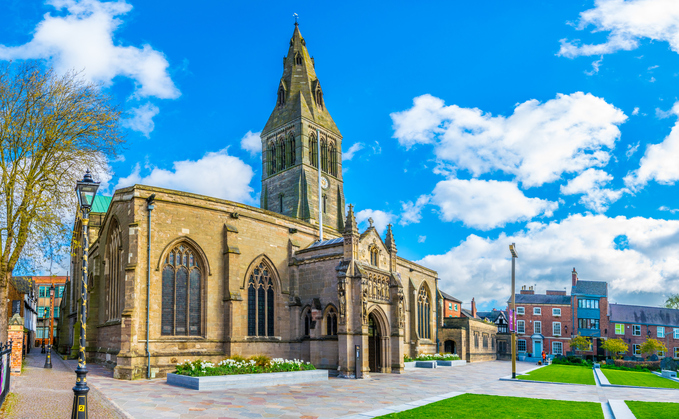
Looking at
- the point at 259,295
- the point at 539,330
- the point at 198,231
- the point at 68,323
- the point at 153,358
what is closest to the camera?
the point at 153,358

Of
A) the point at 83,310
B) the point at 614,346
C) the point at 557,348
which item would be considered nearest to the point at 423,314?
the point at 614,346

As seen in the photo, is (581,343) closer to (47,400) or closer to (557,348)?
(557,348)

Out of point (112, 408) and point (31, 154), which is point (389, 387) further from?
point (31, 154)

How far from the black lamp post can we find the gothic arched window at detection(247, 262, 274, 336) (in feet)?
56.7

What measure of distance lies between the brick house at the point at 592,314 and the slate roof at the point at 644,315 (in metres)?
2.42

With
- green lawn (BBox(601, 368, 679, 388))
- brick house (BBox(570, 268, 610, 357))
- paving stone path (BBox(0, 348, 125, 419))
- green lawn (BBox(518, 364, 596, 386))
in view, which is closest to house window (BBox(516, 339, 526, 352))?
brick house (BBox(570, 268, 610, 357))

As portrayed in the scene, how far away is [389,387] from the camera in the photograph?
2269 cm

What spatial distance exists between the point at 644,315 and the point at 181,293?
7282 cm

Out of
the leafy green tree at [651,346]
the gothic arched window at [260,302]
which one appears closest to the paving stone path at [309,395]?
the gothic arched window at [260,302]

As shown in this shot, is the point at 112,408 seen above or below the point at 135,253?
below

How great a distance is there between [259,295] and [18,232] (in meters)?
13.0

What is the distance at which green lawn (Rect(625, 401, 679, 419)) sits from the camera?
48.9 ft

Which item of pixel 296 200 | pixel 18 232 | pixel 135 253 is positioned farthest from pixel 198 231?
pixel 296 200

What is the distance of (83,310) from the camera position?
11375 millimetres
